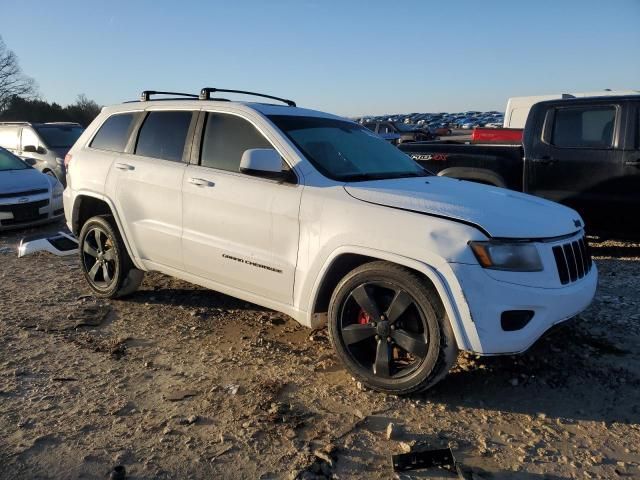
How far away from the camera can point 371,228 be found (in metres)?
3.32

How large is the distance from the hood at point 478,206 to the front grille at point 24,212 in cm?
687

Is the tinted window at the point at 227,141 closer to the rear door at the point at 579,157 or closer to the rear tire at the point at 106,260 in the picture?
the rear tire at the point at 106,260

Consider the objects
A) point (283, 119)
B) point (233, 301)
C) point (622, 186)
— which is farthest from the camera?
point (622, 186)

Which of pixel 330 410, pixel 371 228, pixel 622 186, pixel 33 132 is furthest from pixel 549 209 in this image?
pixel 33 132

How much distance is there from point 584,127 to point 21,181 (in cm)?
825

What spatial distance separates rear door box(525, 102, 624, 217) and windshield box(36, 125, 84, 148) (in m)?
10.4

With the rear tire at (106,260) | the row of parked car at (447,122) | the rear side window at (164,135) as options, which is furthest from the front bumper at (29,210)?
the row of parked car at (447,122)

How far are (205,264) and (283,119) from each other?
126cm

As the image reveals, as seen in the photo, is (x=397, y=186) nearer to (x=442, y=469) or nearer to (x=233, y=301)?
(x=442, y=469)

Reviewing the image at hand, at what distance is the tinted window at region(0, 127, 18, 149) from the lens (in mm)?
12859

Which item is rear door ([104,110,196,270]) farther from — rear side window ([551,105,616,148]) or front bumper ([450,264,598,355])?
rear side window ([551,105,616,148])

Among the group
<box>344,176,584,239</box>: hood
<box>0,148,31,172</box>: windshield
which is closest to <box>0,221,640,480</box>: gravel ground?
<box>344,176,584,239</box>: hood

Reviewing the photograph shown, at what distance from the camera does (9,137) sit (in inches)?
511

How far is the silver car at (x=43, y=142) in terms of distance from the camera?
12.1m
